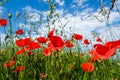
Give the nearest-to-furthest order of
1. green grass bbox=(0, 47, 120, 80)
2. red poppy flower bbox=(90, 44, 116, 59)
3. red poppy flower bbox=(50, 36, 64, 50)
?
1. red poppy flower bbox=(90, 44, 116, 59)
2. red poppy flower bbox=(50, 36, 64, 50)
3. green grass bbox=(0, 47, 120, 80)

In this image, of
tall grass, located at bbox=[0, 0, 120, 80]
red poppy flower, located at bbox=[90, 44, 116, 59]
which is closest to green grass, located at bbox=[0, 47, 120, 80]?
tall grass, located at bbox=[0, 0, 120, 80]

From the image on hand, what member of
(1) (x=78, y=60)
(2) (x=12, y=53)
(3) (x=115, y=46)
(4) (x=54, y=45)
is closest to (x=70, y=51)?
(1) (x=78, y=60)

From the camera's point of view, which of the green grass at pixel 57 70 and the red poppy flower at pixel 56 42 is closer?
the red poppy flower at pixel 56 42

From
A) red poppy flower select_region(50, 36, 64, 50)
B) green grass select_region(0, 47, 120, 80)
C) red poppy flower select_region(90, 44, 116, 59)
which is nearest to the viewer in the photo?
red poppy flower select_region(90, 44, 116, 59)

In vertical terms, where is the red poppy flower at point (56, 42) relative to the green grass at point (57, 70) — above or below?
above

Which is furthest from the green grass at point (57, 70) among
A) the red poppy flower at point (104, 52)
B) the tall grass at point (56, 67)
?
the red poppy flower at point (104, 52)

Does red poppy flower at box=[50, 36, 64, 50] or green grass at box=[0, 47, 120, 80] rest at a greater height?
red poppy flower at box=[50, 36, 64, 50]

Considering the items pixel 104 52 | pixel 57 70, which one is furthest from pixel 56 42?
pixel 57 70

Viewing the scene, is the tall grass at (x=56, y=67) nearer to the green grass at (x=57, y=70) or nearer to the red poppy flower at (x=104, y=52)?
the green grass at (x=57, y=70)

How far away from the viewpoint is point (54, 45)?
1.99m

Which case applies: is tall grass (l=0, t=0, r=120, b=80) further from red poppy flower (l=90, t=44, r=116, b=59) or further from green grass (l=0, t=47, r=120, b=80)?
red poppy flower (l=90, t=44, r=116, b=59)

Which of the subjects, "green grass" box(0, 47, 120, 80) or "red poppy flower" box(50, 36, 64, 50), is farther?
"green grass" box(0, 47, 120, 80)

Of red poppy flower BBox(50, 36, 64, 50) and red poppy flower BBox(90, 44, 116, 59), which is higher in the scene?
red poppy flower BBox(50, 36, 64, 50)

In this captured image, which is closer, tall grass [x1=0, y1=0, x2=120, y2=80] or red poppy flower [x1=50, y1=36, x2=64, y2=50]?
red poppy flower [x1=50, y1=36, x2=64, y2=50]
